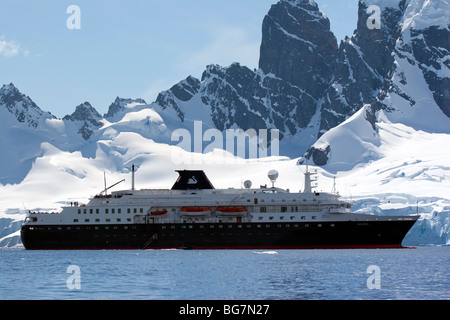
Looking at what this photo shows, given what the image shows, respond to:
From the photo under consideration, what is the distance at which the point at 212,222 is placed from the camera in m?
76.6

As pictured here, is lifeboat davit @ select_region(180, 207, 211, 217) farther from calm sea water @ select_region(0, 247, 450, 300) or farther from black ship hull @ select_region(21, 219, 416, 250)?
calm sea water @ select_region(0, 247, 450, 300)

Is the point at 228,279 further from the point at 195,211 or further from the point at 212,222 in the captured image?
the point at 212,222

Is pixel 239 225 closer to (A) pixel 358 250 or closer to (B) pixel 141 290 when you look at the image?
(A) pixel 358 250

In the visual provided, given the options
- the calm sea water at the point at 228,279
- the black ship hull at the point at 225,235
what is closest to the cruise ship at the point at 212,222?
the black ship hull at the point at 225,235

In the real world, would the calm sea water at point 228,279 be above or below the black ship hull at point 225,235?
below

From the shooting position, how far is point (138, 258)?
199ft

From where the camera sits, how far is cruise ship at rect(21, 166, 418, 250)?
74250 mm

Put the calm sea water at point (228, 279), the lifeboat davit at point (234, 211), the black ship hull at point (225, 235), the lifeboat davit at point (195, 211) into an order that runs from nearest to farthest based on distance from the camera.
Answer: the calm sea water at point (228, 279)
the black ship hull at point (225, 235)
the lifeboat davit at point (234, 211)
the lifeboat davit at point (195, 211)

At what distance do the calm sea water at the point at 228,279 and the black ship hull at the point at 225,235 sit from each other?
14116mm

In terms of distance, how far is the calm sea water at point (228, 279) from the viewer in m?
35.2

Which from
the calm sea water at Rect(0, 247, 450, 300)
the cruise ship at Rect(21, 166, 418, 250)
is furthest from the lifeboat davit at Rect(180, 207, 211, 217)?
the calm sea water at Rect(0, 247, 450, 300)

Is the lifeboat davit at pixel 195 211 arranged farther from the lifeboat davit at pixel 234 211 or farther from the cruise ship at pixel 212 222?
the lifeboat davit at pixel 234 211
